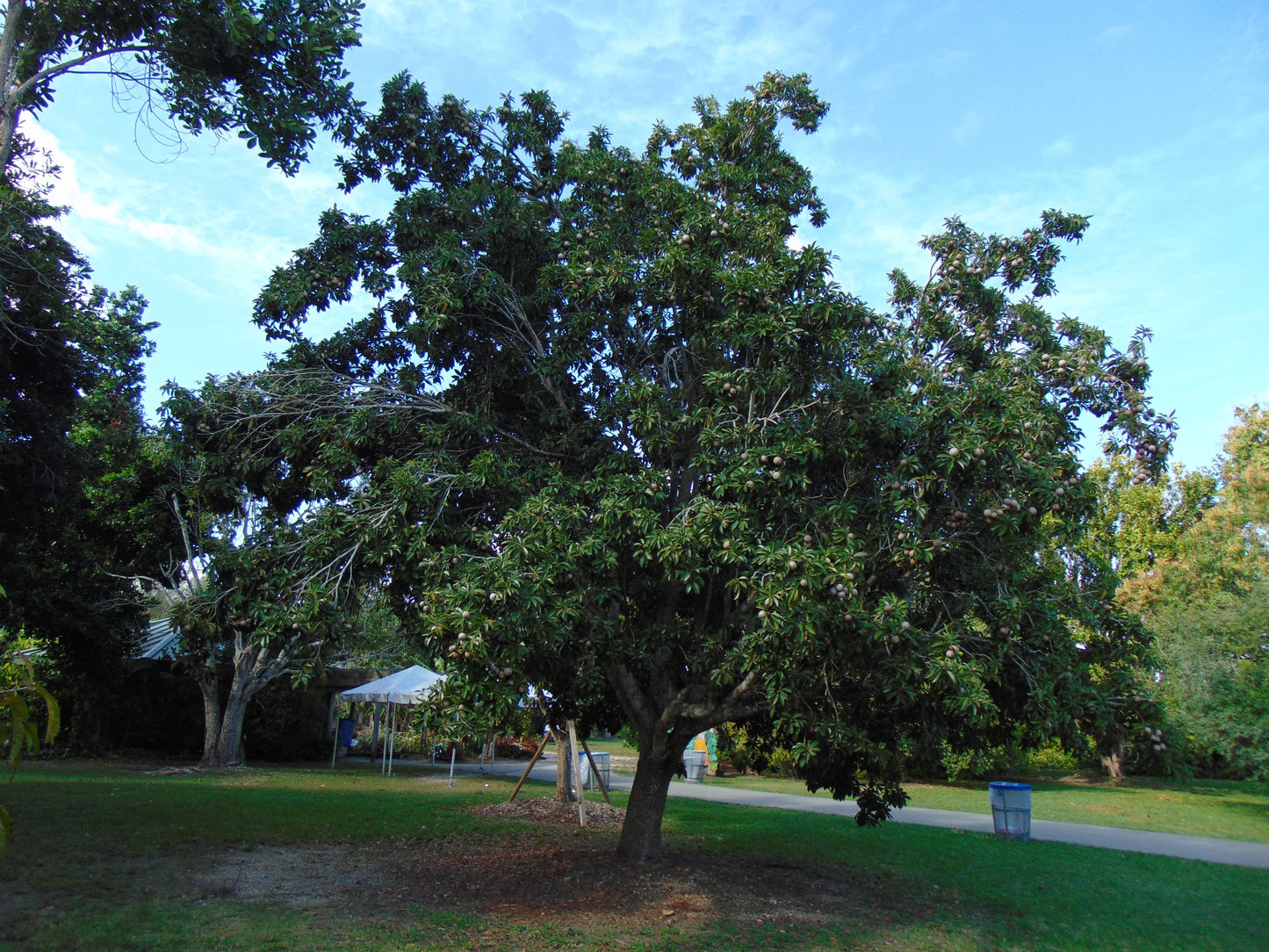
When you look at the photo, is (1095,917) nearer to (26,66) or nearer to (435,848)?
(435,848)

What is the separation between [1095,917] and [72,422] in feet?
52.2

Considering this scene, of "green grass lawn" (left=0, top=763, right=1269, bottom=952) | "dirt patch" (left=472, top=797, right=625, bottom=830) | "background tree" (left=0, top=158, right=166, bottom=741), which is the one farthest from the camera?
"dirt patch" (left=472, top=797, right=625, bottom=830)

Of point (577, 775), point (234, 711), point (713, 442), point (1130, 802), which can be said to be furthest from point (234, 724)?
point (1130, 802)

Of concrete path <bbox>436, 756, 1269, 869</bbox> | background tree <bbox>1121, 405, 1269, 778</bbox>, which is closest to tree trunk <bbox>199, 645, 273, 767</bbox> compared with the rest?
Answer: concrete path <bbox>436, 756, 1269, 869</bbox>

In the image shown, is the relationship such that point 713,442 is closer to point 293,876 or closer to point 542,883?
point 542,883

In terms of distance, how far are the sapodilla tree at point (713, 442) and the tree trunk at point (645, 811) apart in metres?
0.04

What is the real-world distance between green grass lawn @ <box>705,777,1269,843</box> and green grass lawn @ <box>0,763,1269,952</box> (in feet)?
15.0

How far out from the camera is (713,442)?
6.85m

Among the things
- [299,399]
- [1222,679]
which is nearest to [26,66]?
[299,399]

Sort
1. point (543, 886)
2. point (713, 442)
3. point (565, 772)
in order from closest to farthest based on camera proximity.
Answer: point (713, 442) → point (543, 886) → point (565, 772)

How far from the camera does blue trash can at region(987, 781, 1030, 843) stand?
12.5 metres

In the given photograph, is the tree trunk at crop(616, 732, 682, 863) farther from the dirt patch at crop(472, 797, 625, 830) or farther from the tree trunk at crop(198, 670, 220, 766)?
the tree trunk at crop(198, 670, 220, 766)

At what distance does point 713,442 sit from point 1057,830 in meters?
11.6

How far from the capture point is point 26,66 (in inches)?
299
